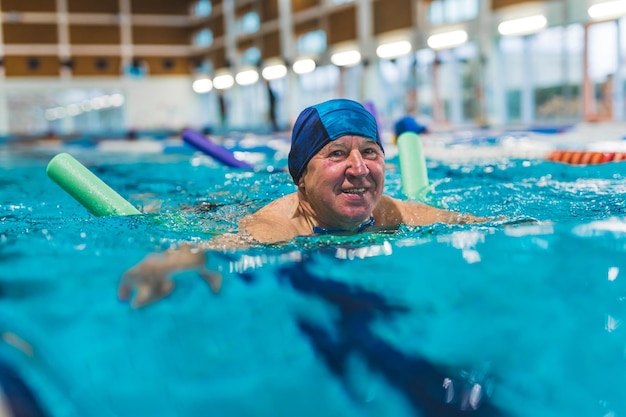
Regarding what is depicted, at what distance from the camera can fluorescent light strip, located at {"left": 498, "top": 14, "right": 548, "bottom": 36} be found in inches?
597

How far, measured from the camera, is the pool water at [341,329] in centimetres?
138

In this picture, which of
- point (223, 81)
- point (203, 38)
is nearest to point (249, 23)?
point (223, 81)

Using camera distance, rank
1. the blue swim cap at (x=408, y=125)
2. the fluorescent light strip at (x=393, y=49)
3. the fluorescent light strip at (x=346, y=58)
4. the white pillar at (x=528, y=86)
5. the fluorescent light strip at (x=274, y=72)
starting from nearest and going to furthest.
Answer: the blue swim cap at (x=408, y=125)
the white pillar at (x=528, y=86)
the fluorescent light strip at (x=393, y=49)
the fluorescent light strip at (x=346, y=58)
the fluorescent light strip at (x=274, y=72)

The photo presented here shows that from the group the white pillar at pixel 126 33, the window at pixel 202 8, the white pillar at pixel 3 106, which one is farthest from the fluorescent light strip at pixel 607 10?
the white pillar at pixel 3 106

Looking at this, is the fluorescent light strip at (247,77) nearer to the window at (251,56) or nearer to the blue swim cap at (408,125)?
the window at (251,56)

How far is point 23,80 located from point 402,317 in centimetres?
3169

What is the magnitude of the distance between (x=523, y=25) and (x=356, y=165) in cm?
1443

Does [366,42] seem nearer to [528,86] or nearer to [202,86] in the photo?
[528,86]

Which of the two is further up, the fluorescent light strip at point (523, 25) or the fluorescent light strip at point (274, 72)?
the fluorescent light strip at point (274, 72)

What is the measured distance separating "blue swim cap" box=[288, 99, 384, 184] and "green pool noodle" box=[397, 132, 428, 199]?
115 centimetres

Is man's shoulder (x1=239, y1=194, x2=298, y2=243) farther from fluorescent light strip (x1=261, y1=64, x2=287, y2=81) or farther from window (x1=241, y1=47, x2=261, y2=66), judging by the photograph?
window (x1=241, y1=47, x2=261, y2=66)

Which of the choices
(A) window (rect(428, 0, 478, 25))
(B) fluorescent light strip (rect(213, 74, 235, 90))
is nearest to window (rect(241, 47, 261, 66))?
(B) fluorescent light strip (rect(213, 74, 235, 90))

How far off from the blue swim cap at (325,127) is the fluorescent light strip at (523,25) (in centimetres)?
1388

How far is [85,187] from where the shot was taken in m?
2.67
